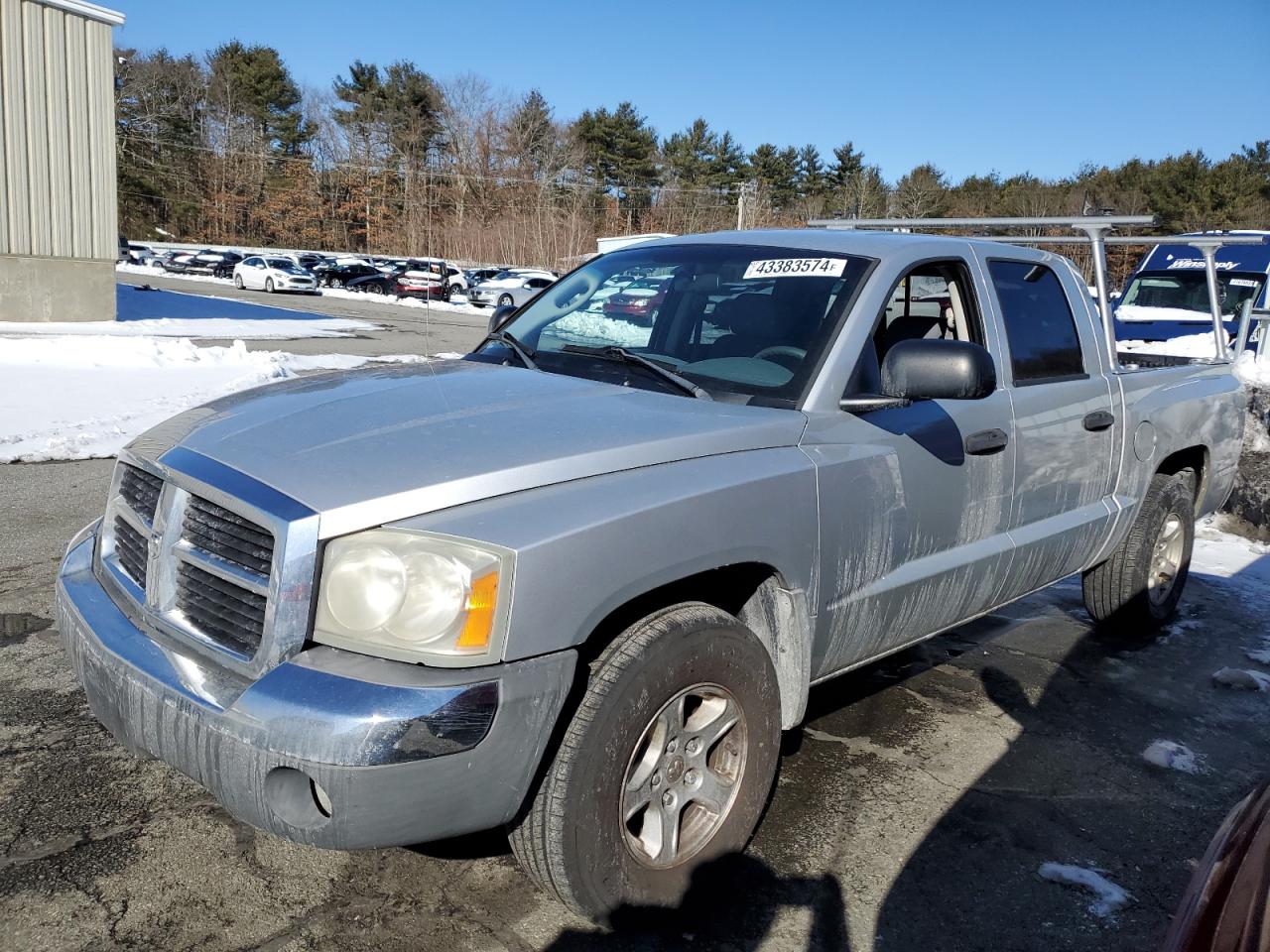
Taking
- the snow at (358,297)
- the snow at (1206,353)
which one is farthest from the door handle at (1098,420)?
the snow at (358,297)

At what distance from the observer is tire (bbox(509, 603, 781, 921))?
7.85ft

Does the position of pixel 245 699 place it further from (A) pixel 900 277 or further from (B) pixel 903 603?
(A) pixel 900 277

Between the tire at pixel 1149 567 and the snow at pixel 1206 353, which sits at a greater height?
the snow at pixel 1206 353

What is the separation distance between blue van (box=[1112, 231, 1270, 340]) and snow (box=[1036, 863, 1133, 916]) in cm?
1243

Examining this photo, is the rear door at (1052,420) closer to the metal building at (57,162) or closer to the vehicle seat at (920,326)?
the vehicle seat at (920,326)

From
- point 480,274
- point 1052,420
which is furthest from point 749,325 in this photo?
point 480,274

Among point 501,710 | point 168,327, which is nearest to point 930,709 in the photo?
point 501,710

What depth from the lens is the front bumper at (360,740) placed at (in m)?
2.12

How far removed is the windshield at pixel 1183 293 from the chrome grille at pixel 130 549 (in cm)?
1440

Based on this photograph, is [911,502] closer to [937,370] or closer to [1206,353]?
[937,370]

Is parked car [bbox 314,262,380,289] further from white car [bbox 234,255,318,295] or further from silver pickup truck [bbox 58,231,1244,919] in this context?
silver pickup truck [bbox 58,231,1244,919]

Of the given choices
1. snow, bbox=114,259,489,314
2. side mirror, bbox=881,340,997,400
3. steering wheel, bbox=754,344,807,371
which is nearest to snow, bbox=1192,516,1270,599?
side mirror, bbox=881,340,997,400

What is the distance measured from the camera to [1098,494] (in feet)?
14.8

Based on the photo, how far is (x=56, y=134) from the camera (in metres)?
20.4
